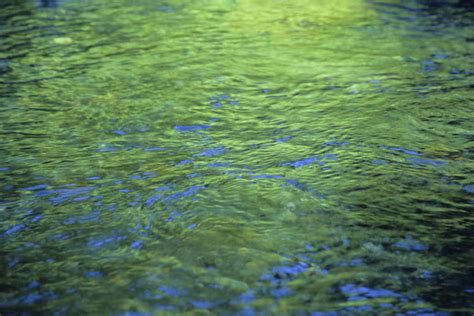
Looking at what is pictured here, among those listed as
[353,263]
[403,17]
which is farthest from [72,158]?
[403,17]

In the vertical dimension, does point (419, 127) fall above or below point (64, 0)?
below

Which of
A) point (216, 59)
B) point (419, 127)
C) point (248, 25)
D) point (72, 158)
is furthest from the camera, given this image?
point (248, 25)

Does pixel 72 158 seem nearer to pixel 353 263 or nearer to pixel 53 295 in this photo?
pixel 53 295

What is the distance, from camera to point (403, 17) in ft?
22.4

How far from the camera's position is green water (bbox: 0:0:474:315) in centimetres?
221

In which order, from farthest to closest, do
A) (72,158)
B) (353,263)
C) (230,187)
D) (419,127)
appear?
(419,127) → (72,158) → (230,187) → (353,263)

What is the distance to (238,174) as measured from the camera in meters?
3.13

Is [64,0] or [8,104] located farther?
[64,0]

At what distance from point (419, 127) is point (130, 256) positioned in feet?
7.21

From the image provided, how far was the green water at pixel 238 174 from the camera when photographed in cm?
221

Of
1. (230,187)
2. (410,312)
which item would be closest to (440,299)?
(410,312)

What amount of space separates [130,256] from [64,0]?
651cm

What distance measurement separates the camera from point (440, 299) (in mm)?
2129

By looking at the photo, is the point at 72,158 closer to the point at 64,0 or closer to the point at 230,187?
the point at 230,187
